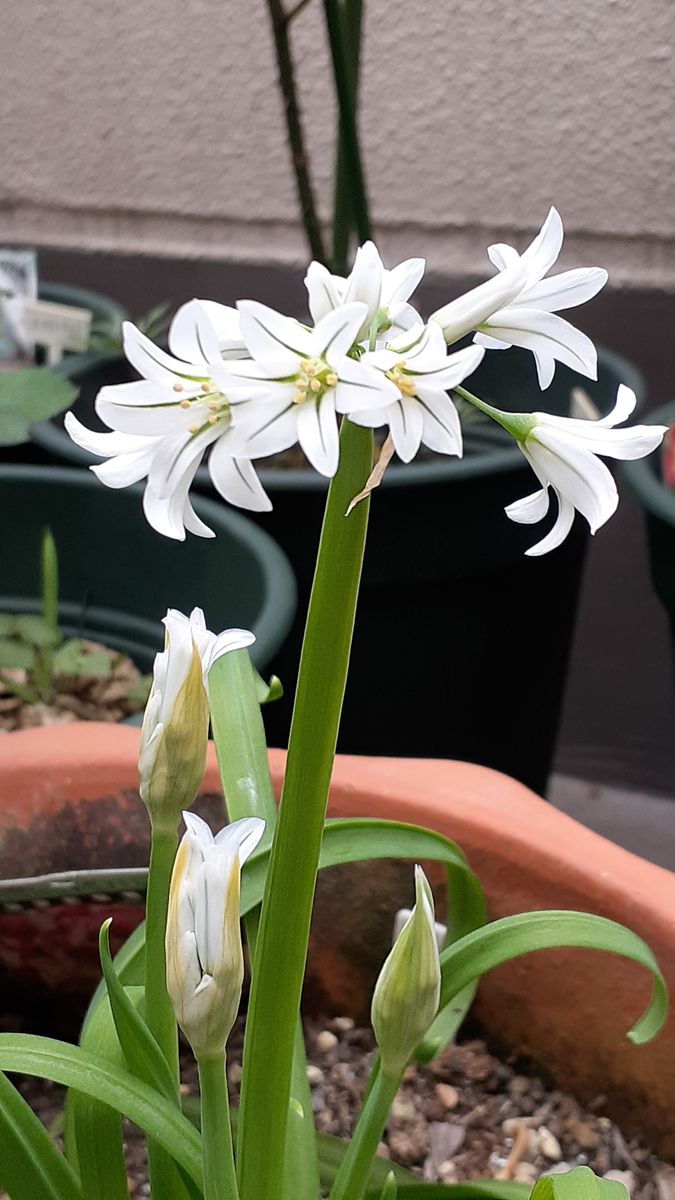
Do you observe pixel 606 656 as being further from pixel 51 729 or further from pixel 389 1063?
pixel 389 1063

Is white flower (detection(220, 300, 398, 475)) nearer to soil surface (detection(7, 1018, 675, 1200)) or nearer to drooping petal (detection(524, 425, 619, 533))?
drooping petal (detection(524, 425, 619, 533))

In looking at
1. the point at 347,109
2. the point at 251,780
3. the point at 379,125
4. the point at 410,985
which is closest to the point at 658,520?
the point at 347,109

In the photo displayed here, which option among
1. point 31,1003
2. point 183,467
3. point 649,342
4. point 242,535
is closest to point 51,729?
point 31,1003

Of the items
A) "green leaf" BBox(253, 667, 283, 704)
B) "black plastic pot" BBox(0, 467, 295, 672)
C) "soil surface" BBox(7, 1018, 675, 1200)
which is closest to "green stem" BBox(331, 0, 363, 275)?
"black plastic pot" BBox(0, 467, 295, 672)

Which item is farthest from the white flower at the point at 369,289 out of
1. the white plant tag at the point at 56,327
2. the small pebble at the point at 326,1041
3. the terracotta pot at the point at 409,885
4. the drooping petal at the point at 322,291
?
the white plant tag at the point at 56,327

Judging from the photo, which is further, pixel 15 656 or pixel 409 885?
pixel 15 656

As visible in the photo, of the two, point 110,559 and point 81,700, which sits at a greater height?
point 110,559

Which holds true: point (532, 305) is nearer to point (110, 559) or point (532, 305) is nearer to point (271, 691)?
point (271, 691)
